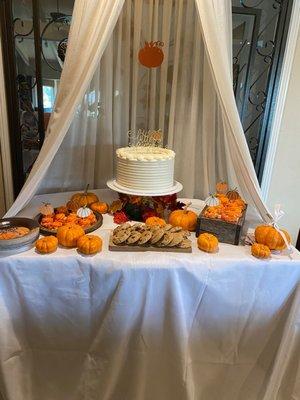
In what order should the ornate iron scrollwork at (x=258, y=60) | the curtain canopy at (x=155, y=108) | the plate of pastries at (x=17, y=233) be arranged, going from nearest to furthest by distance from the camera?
the plate of pastries at (x=17, y=233), the curtain canopy at (x=155, y=108), the ornate iron scrollwork at (x=258, y=60)

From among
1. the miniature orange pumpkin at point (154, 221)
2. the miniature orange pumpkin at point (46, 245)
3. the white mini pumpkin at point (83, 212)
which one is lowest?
the miniature orange pumpkin at point (46, 245)

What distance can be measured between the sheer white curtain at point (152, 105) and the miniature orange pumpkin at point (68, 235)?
1.64ft

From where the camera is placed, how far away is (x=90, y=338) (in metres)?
1.13

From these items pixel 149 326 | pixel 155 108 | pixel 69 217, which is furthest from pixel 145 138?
pixel 149 326

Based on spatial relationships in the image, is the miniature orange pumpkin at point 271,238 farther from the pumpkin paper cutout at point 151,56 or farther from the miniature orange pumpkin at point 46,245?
the pumpkin paper cutout at point 151,56

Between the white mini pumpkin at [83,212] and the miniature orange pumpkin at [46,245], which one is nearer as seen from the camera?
the miniature orange pumpkin at [46,245]

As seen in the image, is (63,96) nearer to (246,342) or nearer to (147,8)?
(147,8)

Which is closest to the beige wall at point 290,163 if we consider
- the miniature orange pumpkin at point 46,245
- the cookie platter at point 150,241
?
the cookie platter at point 150,241

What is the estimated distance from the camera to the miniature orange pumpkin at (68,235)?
107 cm

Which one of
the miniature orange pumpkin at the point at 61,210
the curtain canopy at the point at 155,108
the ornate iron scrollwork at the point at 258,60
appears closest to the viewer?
the miniature orange pumpkin at the point at 61,210

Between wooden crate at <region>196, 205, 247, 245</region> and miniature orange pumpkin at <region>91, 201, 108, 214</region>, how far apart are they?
436 millimetres

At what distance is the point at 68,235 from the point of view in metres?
1.07

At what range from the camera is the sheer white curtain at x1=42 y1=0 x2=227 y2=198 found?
140 centimetres

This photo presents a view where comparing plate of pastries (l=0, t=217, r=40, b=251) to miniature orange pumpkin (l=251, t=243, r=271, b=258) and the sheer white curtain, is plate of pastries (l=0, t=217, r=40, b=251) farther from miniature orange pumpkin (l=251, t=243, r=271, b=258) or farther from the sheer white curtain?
miniature orange pumpkin (l=251, t=243, r=271, b=258)
